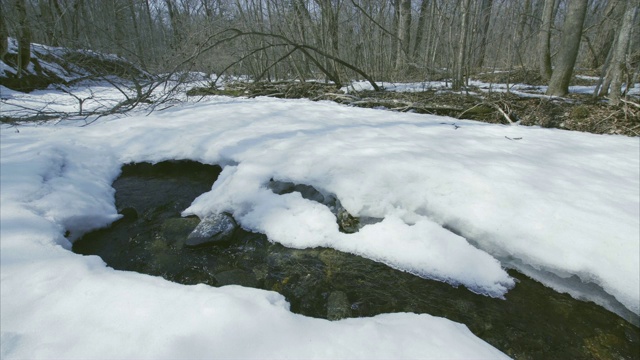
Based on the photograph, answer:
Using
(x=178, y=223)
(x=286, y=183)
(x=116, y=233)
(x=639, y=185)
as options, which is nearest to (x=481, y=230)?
(x=639, y=185)

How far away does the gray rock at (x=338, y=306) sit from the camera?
1.77 meters

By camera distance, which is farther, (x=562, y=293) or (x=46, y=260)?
(x=562, y=293)

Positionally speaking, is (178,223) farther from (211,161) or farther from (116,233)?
(211,161)

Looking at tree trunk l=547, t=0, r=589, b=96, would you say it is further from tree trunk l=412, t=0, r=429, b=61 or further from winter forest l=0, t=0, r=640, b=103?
tree trunk l=412, t=0, r=429, b=61

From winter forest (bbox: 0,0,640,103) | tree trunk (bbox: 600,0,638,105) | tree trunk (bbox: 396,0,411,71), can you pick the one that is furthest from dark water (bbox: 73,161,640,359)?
tree trunk (bbox: 396,0,411,71)

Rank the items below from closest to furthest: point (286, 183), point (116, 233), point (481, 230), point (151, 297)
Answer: point (151, 297), point (481, 230), point (116, 233), point (286, 183)

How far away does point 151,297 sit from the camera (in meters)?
1.42

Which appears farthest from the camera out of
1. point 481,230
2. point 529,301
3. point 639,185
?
point 639,185

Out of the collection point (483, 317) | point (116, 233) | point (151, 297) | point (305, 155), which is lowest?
point (483, 317)

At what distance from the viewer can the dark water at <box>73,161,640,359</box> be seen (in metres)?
1.59

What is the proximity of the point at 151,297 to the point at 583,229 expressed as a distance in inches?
99.7

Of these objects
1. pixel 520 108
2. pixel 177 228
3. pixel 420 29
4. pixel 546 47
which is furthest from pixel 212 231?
pixel 420 29

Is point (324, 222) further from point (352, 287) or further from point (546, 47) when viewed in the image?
point (546, 47)

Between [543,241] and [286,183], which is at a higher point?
[286,183]
